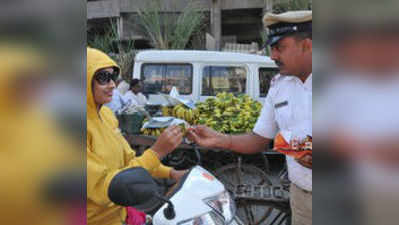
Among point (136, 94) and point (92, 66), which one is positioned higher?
point (136, 94)

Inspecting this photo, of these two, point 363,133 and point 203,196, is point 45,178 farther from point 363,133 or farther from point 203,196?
point 203,196

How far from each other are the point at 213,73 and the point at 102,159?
446cm

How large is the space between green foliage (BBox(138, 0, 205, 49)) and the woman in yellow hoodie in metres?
8.36

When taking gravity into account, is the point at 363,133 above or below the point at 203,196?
above

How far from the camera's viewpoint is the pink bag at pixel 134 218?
1609 millimetres

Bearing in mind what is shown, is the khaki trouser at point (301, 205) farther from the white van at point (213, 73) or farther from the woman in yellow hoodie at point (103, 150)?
the white van at point (213, 73)

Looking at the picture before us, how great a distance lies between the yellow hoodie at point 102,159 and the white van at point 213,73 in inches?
158

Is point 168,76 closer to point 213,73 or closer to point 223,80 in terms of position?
point 213,73

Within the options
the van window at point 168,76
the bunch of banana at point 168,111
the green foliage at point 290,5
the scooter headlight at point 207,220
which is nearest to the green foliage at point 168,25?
the green foliage at point 290,5

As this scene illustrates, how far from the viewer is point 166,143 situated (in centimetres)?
155

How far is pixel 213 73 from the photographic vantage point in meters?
5.62

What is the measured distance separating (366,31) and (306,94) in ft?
3.57

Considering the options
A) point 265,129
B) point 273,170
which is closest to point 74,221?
point 265,129

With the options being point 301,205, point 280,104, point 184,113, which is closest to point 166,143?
point 280,104
